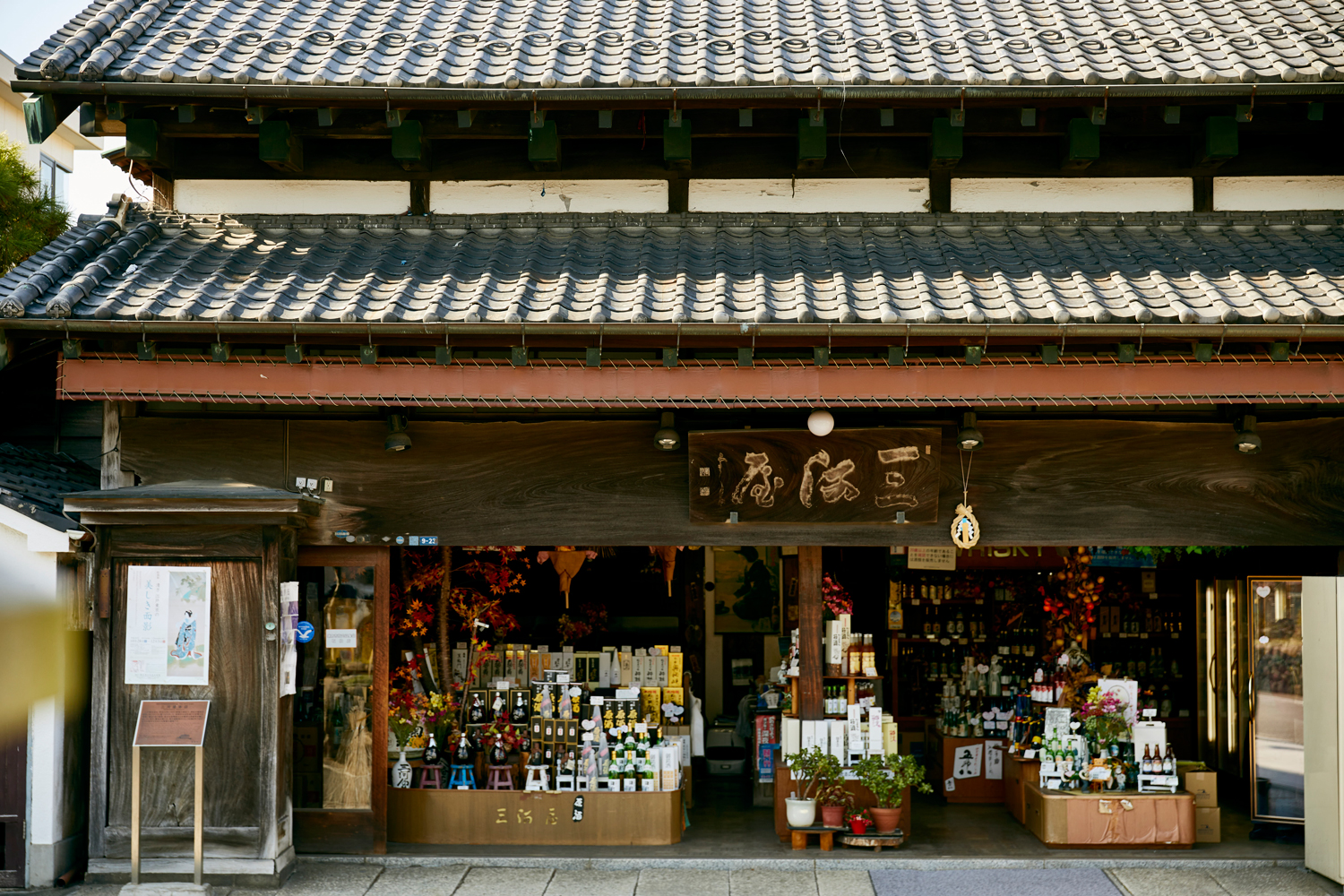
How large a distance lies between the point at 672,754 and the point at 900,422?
126 inches

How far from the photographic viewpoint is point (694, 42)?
8633 mm

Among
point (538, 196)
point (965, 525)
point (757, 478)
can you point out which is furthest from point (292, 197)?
point (965, 525)

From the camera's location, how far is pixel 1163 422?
25.9 feet

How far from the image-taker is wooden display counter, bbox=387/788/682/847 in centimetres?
837

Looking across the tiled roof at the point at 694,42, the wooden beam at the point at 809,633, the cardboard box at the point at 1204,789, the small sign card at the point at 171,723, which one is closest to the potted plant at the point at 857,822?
the wooden beam at the point at 809,633

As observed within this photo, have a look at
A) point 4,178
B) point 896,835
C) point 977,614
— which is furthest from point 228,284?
point 977,614

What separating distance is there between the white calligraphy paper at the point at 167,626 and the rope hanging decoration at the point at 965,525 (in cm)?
515

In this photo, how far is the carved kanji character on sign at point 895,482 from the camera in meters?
7.78

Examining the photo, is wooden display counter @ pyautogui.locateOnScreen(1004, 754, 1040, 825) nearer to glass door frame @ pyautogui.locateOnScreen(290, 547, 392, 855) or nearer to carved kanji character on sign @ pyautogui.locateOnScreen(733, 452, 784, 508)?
carved kanji character on sign @ pyautogui.locateOnScreen(733, 452, 784, 508)

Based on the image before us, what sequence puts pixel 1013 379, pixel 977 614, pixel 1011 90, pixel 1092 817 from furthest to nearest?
pixel 977 614 → pixel 1092 817 → pixel 1011 90 → pixel 1013 379

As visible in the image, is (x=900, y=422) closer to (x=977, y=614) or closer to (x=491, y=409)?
(x=491, y=409)

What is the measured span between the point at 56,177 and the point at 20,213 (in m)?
7.99

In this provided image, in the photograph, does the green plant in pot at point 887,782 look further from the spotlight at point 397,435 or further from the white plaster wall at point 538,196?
the white plaster wall at point 538,196

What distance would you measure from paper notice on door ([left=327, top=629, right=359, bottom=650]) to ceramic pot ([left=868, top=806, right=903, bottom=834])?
406 cm
